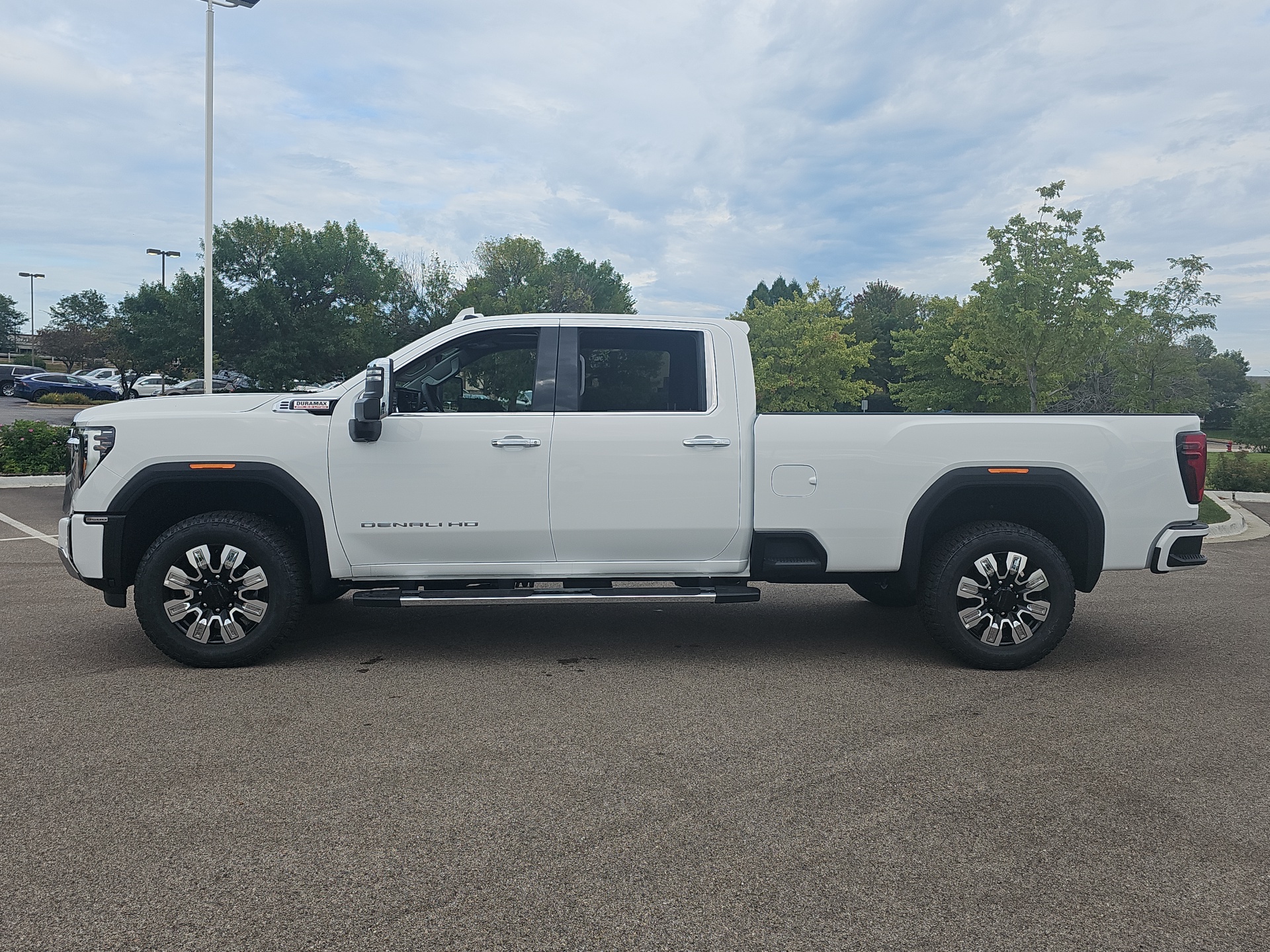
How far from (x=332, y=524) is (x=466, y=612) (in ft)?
6.80

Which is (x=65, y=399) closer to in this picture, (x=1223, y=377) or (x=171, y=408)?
(x=171, y=408)

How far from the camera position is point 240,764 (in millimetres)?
4051

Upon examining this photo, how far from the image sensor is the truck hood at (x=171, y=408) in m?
5.46

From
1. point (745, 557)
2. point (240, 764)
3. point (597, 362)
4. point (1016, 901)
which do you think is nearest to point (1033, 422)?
point (745, 557)

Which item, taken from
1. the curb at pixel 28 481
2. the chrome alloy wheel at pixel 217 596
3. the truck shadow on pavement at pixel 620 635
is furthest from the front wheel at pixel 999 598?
the curb at pixel 28 481

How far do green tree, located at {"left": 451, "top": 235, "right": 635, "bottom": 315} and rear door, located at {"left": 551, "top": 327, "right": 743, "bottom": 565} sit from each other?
48392 millimetres

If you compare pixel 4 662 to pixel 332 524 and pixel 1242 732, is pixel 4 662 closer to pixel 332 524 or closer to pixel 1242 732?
pixel 332 524

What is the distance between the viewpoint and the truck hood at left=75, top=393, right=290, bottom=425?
5461mm

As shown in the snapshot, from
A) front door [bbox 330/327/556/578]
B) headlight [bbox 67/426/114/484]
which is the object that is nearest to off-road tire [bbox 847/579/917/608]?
front door [bbox 330/327/556/578]

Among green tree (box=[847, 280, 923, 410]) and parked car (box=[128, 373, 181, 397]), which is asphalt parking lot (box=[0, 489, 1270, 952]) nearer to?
parked car (box=[128, 373, 181, 397])

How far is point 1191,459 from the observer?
18.7 feet

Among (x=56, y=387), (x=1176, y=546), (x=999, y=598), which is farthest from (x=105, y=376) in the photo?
(x=1176, y=546)

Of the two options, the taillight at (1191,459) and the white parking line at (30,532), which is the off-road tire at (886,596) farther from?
the white parking line at (30,532)

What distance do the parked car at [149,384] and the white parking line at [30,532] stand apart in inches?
1578
